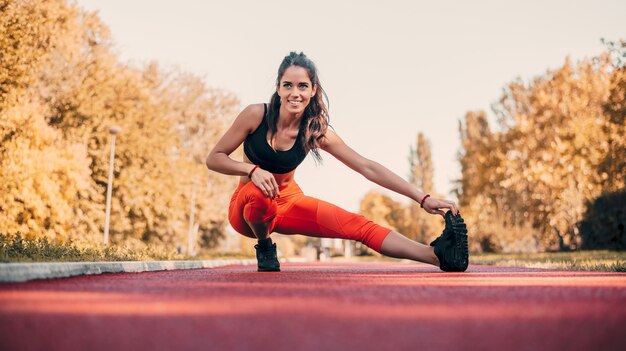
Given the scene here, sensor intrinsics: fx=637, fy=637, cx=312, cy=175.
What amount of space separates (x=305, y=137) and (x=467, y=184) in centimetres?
3367

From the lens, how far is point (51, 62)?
26.1m

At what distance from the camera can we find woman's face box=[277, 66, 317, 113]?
594cm

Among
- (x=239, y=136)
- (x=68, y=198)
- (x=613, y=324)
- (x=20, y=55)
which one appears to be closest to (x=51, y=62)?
(x=68, y=198)

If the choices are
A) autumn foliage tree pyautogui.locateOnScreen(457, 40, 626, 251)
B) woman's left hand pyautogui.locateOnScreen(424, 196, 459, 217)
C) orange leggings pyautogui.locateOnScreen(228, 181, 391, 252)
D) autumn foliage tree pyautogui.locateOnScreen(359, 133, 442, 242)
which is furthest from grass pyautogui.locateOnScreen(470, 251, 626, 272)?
autumn foliage tree pyautogui.locateOnScreen(359, 133, 442, 242)

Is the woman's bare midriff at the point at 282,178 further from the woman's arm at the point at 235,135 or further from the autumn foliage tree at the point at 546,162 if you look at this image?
the autumn foliage tree at the point at 546,162

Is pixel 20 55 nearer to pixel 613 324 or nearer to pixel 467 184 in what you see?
pixel 613 324

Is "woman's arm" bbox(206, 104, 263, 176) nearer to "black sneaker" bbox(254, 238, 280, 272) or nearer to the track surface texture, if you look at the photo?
"black sneaker" bbox(254, 238, 280, 272)

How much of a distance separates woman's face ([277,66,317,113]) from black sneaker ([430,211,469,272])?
1.70 m

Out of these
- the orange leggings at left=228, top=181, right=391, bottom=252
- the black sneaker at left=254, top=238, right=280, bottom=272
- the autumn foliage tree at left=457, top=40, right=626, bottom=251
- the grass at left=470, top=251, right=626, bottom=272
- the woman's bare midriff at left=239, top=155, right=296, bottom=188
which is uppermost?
the autumn foliage tree at left=457, top=40, right=626, bottom=251

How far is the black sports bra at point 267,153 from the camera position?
593cm

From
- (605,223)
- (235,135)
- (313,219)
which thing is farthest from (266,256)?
(605,223)

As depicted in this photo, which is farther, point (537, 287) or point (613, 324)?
point (537, 287)

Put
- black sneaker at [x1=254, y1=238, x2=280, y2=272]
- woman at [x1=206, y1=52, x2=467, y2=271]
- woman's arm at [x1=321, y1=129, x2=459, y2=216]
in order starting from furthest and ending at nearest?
black sneaker at [x1=254, y1=238, x2=280, y2=272], woman's arm at [x1=321, y1=129, x2=459, y2=216], woman at [x1=206, y1=52, x2=467, y2=271]

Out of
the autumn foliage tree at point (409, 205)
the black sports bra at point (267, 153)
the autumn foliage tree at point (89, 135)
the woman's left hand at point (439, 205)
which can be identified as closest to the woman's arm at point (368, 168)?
the woman's left hand at point (439, 205)
